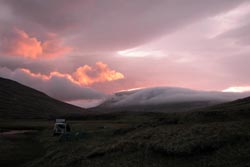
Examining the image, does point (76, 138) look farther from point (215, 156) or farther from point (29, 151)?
point (215, 156)

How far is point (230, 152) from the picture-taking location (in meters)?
29.8

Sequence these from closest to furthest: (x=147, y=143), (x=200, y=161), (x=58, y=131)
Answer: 1. (x=200, y=161)
2. (x=147, y=143)
3. (x=58, y=131)

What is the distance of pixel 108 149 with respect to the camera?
124 ft

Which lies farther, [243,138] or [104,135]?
[104,135]

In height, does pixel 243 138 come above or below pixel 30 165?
above

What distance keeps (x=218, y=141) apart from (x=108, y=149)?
13115mm

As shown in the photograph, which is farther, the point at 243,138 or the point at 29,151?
the point at 29,151

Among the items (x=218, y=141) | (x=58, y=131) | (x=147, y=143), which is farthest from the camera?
(x=58, y=131)

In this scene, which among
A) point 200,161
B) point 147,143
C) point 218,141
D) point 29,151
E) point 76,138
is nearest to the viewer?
point 200,161

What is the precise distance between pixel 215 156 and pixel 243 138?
513 cm

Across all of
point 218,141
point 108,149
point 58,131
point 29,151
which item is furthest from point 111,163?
point 58,131

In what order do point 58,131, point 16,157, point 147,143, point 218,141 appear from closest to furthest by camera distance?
point 218,141 < point 147,143 < point 16,157 < point 58,131

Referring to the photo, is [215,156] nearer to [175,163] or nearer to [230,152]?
[230,152]

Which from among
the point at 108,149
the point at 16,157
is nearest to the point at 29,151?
the point at 16,157
